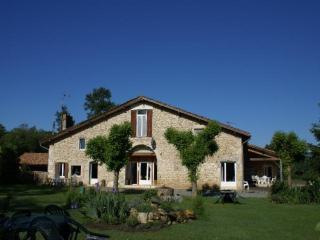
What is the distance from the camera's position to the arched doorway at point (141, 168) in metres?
33.5

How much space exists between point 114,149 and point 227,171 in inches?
370

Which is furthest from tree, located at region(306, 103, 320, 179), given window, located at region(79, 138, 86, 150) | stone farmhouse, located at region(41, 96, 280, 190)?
window, located at region(79, 138, 86, 150)

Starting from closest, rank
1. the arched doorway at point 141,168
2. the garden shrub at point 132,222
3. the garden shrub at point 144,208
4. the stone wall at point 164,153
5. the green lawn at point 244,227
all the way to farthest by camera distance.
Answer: the green lawn at point 244,227
the garden shrub at point 132,222
the garden shrub at point 144,208
the stone wall at point 164,153
the arched doorway at point 141,168

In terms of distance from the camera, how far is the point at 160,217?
12156mm

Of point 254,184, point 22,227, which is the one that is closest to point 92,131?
point 254,184

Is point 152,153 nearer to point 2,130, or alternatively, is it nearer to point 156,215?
point 156,215

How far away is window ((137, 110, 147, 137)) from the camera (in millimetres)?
33344

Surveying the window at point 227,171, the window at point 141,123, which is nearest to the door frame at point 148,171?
the window at point 141,123

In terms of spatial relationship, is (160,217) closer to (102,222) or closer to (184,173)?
(102,222)

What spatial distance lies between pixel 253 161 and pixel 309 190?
1716cm

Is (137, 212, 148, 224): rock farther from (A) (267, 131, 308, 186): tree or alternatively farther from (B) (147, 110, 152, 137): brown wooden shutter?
(B) (147, 110, 152, 137): brown wooden shutter

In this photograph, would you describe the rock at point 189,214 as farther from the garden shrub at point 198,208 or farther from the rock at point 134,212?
the rock at point 134,212

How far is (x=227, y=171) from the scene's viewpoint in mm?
31531

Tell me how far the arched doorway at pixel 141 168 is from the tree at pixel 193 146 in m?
7.32
